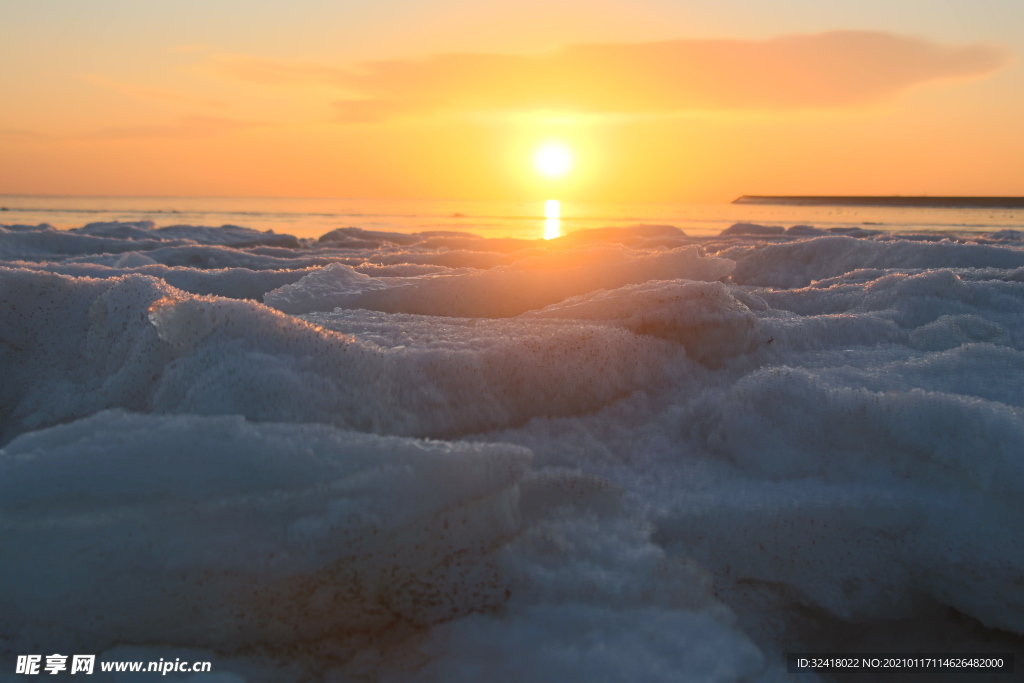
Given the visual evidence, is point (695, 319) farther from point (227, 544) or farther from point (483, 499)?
point (227, 544)

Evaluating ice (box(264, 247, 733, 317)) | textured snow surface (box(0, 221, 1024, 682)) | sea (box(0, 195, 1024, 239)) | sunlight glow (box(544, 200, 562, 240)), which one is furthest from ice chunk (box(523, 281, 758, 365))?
sea (box(0, 195, 1024, 239))

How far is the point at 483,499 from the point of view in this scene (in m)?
1.28

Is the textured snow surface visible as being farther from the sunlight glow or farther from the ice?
the sunlight glow

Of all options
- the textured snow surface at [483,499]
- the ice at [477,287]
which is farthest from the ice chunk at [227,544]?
the ice at [477,287]

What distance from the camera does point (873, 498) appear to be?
4.60ft

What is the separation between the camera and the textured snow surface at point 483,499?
3.78 ft

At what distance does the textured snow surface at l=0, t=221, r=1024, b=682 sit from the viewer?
1151mm

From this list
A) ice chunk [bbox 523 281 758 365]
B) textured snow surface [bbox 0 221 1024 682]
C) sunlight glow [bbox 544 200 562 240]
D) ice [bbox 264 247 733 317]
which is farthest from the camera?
sunlight glow [bbox 544 200 562 240]

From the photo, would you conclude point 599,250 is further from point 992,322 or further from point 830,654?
point 830,654

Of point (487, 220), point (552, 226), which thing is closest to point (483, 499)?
point (552, 226)

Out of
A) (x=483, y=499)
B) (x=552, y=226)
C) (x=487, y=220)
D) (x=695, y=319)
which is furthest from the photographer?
(x=487, y=220)

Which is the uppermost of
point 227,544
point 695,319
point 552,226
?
point 552,226

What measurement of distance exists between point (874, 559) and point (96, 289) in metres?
2.61

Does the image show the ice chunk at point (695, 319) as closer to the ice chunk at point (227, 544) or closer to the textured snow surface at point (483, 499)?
the textured snow surface at point (483, 499)
